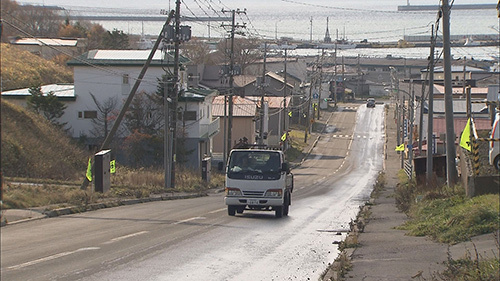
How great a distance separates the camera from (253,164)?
21.7 meters

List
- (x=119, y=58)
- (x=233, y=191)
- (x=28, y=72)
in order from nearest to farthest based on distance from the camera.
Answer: (x=233, y=191) < (x=28, y=72) < (x=119, y=58)

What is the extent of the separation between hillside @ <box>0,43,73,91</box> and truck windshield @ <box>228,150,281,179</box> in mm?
25847

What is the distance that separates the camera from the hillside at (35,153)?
30172 millimetres

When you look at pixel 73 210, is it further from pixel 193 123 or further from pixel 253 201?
pixel 193 123

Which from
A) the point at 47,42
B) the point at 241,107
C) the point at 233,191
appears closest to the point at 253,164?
the point at 233,191

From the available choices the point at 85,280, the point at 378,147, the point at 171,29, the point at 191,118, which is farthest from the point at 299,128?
the point at 85,280

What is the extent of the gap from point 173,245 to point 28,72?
145 ft

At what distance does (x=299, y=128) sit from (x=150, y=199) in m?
75.1

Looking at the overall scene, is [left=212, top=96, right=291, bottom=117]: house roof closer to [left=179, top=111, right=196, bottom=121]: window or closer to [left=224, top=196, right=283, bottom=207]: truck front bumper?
[left=179, top=111, right=196, bottom=121]: window

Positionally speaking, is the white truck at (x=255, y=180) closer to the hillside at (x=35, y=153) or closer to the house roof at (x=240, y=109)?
the hillside at (x=35, y=153)

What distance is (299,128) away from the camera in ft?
335

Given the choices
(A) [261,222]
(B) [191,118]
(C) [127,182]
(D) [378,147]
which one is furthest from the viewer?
(D) [378,147]

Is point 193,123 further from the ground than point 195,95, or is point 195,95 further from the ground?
point 195,95

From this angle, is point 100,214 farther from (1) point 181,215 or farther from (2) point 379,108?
(2) point 379,108
